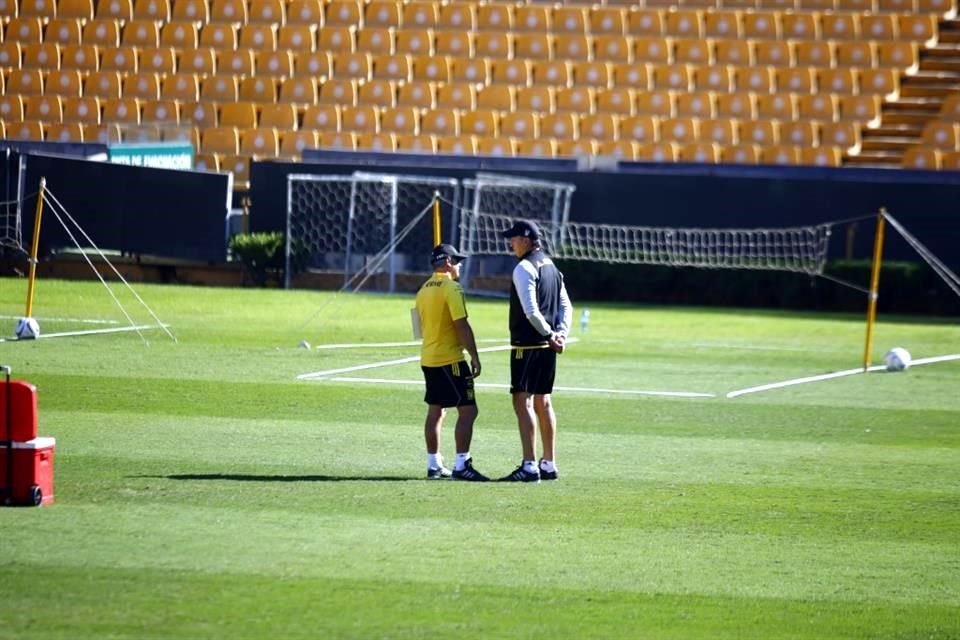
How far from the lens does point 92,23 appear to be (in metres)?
39.1

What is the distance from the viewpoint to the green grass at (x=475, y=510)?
8.55 metres

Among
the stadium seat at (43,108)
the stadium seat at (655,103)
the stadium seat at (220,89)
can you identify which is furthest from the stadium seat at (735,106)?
the stadium seat at (43,108)

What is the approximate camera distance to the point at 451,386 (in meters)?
12.5

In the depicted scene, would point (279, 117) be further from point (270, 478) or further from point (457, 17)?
point (270, 478)

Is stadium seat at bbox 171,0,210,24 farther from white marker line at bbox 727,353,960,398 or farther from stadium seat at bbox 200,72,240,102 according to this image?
white marker line at bbox 727,353,960,398

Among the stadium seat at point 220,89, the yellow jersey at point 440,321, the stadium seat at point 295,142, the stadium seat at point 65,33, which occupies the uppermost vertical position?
the stadium seat at point 65,33

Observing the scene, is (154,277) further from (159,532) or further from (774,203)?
(159,532)

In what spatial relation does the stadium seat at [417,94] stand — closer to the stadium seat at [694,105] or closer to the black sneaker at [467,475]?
the stadium seat at [694,105]

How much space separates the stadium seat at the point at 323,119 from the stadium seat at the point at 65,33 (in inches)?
245

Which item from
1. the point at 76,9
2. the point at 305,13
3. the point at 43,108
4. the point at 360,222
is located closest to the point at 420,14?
the point at 305,13

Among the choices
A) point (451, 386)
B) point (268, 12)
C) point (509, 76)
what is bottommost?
point (451, 386)

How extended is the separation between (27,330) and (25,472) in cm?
1125

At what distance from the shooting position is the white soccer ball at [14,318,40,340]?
21.4 metres

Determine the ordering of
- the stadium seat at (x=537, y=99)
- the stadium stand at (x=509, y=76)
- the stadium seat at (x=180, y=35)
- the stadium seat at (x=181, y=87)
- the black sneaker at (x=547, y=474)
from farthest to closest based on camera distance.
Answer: the stadium seat at (x=180, y=35)
the stadium seat at (x=181, y=87)
the stadium seat at (x=537, y=99)
the stadium stand at (x=509, y=76)
the black sneaker at (x=547, y=474)
